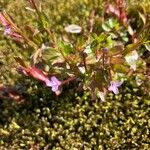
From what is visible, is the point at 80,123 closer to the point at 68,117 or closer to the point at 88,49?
the point at 68,117

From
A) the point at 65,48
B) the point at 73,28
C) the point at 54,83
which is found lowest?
the point at 54,83

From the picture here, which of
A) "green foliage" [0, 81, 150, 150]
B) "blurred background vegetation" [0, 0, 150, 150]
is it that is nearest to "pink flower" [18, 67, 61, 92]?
"blurred background vegetation" [0, 0, 150, 150]

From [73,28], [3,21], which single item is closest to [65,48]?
[3,21]

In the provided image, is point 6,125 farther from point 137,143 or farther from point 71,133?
point 137,143

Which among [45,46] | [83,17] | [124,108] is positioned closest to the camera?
[45,46]

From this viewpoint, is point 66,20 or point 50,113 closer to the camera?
point 50,113

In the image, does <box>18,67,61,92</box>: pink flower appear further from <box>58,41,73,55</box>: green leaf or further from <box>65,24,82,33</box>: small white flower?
<box>65,24,82,33</box>: small white flower

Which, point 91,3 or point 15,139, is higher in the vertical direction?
point 91,3

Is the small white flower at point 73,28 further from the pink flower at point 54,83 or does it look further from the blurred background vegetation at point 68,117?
the pink flower at point 54,83

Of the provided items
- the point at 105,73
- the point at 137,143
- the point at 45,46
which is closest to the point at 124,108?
the point at 137,143
